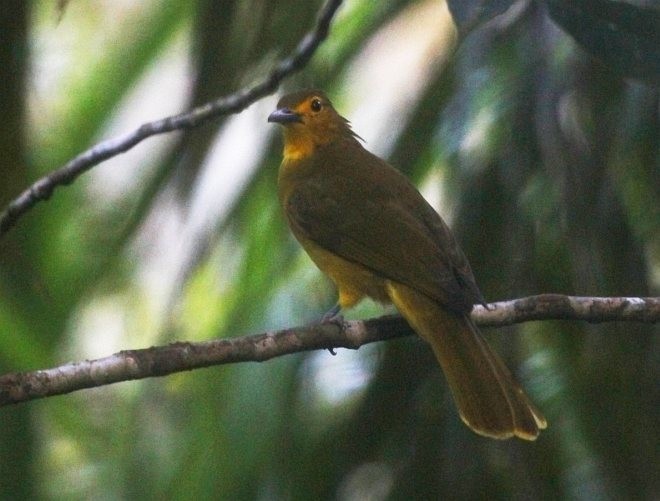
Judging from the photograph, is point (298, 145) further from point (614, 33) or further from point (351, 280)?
point (614, 33)

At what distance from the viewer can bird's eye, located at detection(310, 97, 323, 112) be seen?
4.32 m

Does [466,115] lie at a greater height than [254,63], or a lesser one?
lesser

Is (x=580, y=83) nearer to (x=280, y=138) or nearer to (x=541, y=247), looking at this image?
(x=541, y=247)

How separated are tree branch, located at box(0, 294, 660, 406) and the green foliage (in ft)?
0.68

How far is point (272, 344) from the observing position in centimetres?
292

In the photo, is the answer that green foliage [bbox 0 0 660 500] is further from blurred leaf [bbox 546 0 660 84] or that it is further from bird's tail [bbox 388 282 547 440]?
bird's tail [bbox 388 282 547 440]

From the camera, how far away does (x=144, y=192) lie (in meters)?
3.59

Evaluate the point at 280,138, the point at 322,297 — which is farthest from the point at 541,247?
the point at 280,138

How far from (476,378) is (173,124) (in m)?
1.07

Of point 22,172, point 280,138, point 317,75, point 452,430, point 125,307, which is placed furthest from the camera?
point 125,307

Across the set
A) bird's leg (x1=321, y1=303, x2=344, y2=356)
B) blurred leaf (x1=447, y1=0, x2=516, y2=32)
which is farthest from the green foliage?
blurred leaf (x1=447, y1=0, x2=516, y2=32)

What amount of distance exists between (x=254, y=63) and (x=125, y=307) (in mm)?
2139

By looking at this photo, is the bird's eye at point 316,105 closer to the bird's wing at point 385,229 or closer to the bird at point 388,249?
the bird at point 388,249

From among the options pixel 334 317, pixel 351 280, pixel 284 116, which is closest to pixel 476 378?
pixel 334 317
